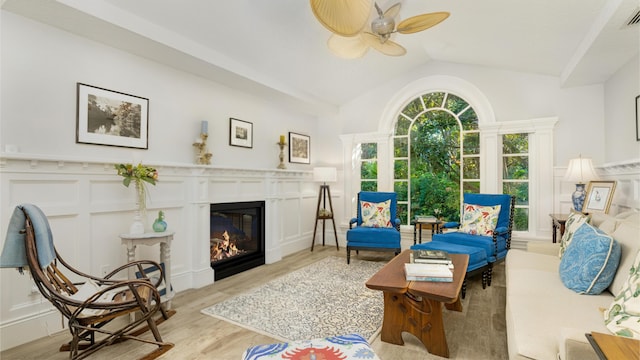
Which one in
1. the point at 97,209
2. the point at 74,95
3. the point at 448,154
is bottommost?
the point at 97,209

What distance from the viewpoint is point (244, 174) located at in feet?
13.4

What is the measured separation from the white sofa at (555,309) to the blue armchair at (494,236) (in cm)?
92

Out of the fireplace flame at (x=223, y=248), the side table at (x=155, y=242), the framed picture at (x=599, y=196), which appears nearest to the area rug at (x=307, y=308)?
the side table at (x=155, y=242)

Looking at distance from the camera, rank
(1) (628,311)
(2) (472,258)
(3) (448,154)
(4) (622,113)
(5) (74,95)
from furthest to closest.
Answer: (3) (448,154) < (4) (622,113) < (2) (472,258) < (5) (74,95) < (1) (628,311)

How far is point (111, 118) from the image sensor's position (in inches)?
111

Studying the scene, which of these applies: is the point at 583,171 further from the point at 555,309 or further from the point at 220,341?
the point at 220,341

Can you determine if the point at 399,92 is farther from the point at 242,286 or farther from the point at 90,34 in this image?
the point at 90,34

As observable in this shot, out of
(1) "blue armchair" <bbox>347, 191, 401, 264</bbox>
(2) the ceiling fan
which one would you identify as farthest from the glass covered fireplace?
(2) the ceiling fan

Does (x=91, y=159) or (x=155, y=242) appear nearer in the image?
(x=91, y=159)

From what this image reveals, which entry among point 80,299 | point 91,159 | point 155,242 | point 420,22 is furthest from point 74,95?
point 420,22

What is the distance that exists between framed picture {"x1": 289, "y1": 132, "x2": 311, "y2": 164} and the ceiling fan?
2.32 meters

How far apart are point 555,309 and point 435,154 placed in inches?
140

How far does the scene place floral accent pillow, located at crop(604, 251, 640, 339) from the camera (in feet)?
4.22

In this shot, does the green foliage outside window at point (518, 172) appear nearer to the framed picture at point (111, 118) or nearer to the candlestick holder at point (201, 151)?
the candlestick holder at point (201, 151)
